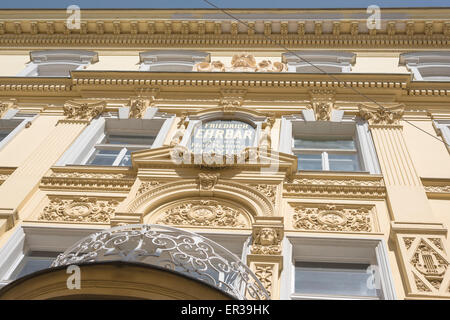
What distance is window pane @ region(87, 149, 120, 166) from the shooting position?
10.6 m

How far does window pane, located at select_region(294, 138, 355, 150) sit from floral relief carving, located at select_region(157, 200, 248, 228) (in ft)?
10.9

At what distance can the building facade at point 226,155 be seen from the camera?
22.0 ft

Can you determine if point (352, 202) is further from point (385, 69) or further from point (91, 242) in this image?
point (385, 69)

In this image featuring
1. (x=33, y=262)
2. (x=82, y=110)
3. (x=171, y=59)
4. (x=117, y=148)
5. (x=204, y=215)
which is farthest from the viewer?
(x=171, y=59)

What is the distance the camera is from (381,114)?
11.3 meters

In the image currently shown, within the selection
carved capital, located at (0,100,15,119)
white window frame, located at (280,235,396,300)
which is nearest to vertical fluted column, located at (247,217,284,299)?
white window frame, located at (280,235,396,300)

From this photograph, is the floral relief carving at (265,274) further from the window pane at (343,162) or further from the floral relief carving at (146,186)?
the window pane at (343,162)

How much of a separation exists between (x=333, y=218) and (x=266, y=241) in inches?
58.9

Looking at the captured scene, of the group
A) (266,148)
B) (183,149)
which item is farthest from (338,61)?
(183,149)

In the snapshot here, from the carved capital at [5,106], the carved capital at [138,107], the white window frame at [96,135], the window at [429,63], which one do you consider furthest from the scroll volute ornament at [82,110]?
the window at [429,63]

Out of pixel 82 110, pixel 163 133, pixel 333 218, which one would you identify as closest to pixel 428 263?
pixel 333 218

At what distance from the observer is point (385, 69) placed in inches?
552

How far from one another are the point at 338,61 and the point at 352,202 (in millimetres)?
7378

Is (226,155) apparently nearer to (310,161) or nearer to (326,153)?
(310,161)
